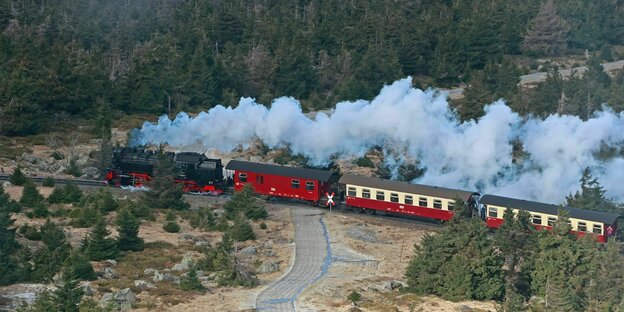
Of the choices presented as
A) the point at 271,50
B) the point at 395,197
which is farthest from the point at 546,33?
the point at 395,197

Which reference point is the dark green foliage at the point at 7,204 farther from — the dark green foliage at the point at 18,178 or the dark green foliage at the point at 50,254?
the dark green foliage at the point at 18,178

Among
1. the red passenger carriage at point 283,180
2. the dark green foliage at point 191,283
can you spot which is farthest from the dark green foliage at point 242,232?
the dark green foliage at point 191,283

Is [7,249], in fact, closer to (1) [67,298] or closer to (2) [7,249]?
(2) [7,249]

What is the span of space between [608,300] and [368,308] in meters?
13.3

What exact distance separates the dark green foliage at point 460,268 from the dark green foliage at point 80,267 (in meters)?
19.4

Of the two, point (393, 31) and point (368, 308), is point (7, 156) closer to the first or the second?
point (368, 308)

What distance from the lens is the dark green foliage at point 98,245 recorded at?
232ft

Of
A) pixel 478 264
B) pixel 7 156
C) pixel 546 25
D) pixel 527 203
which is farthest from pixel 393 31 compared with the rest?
pixel 478 264

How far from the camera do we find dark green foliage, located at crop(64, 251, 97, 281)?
64812 mm

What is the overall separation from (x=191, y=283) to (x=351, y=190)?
2293cm

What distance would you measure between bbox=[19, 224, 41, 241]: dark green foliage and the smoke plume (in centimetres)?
2531

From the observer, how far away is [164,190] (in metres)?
84.6

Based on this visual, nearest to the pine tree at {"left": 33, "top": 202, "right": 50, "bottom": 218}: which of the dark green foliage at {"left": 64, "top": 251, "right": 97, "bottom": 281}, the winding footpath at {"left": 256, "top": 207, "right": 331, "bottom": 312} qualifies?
the dark green foliage at {"left": 64, "top": 251, "right": 97, "bottom": 281}

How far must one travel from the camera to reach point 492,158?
84.6m
